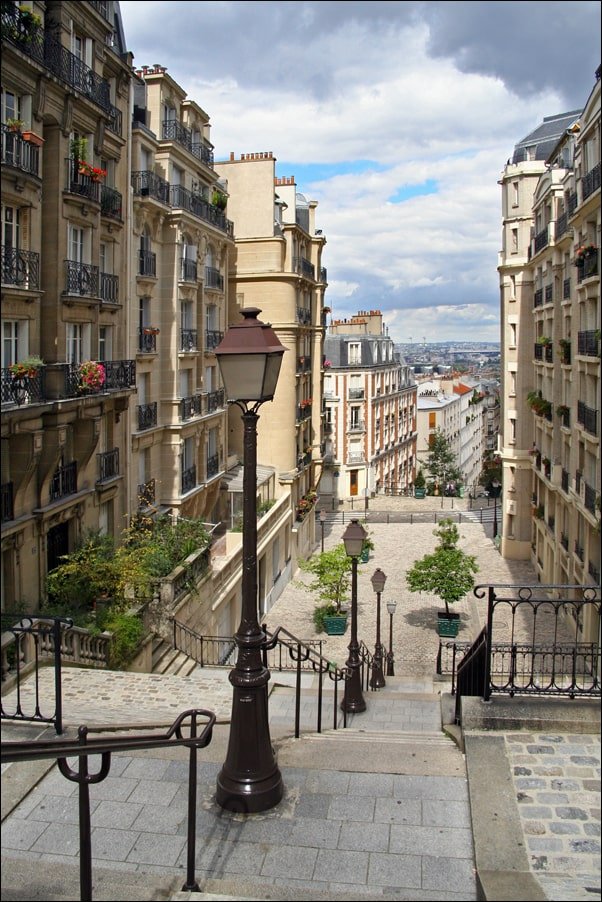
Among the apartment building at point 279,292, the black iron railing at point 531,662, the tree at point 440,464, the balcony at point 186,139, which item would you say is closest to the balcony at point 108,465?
the balcony at point 186,139

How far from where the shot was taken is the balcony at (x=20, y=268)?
1149cm

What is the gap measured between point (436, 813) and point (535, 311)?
25.7 m

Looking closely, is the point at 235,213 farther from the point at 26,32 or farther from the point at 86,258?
Result: the point at 26,32

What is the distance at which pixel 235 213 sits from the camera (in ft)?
89.6

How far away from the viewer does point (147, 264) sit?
18469 millimetres

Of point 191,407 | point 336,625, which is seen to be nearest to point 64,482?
point 191,407

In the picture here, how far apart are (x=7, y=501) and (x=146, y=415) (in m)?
6.82

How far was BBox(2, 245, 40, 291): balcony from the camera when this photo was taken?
37.7 ft

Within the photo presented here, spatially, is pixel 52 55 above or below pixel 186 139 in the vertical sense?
below

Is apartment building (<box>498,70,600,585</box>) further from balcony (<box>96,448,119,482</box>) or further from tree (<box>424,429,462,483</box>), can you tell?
tree (<box>424,429,462,483</box>)

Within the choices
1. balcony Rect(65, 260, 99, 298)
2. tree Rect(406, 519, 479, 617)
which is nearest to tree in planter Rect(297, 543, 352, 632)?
tree Rect(406, 519, 479, 617)

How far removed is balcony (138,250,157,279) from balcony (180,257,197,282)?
118cm

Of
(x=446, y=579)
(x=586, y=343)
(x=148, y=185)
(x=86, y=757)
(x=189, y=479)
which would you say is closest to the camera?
(x=86, y=757)

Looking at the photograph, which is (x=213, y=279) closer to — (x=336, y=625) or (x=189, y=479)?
(x=189, y=479)
